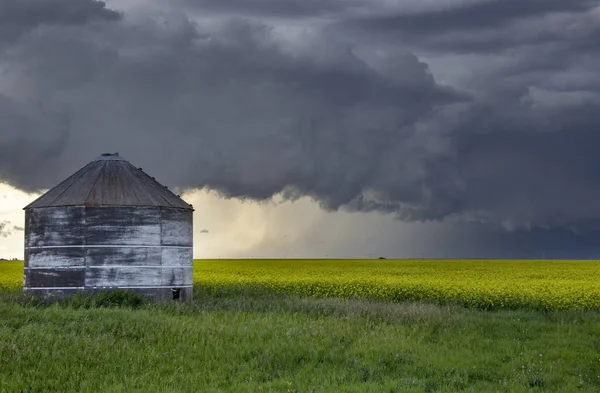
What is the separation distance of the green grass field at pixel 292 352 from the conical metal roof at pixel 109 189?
5.90m

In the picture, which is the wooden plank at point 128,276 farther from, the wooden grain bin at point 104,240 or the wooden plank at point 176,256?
the wooden plank at point 176,256

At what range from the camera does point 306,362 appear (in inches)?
596

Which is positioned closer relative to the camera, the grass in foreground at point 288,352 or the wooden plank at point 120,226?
the grass in foreground at point 288,352

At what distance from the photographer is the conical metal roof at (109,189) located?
26.5 metres

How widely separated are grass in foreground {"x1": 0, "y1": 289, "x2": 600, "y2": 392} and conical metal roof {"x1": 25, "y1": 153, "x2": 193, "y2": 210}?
18.8 feet

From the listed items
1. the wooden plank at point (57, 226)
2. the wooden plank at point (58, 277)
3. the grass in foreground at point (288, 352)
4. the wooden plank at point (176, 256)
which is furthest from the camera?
the wooden plank at point (176, 256)

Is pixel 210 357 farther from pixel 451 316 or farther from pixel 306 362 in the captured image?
pixel 451 316

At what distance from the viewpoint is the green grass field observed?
13.2 m

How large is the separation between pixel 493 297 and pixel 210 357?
16.3 meters

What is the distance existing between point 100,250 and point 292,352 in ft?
41.0

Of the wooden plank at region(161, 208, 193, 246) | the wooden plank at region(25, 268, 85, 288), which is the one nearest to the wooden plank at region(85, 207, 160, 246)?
the wooden plank at region(161, 208, 193, 246)

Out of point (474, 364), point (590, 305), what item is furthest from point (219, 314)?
point (590, 305)

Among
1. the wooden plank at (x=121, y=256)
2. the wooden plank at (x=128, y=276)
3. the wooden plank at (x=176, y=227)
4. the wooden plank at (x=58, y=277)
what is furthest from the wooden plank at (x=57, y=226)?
the wooden plank at (x=176, y=227)

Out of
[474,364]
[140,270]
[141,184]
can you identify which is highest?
[141,184]
